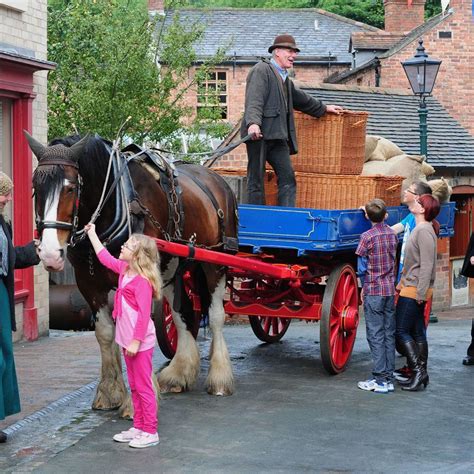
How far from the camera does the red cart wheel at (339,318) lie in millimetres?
9766

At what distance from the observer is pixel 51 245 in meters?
7.15

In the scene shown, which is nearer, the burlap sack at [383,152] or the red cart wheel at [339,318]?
the red cart wheel at [339,318]

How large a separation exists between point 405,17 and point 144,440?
26.8m

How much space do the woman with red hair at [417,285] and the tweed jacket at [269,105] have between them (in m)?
1.49

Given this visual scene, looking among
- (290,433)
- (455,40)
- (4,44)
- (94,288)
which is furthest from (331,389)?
(455,40)

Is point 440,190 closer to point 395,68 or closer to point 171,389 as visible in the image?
point 171,389

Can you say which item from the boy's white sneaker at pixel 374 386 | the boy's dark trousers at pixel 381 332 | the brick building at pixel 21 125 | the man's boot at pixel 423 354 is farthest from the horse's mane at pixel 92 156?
the brick building at pixel 21 125

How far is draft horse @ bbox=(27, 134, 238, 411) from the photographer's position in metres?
7.38

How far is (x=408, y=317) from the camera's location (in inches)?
379

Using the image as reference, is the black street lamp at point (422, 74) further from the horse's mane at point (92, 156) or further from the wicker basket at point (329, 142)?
the horse's mane at point (92, 156)

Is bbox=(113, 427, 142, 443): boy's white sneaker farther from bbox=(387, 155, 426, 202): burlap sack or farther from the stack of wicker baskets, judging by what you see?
bbox=(387, 155, 426, 202): burlap sack

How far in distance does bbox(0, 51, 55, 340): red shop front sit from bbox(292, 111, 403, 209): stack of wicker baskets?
3.41 meters

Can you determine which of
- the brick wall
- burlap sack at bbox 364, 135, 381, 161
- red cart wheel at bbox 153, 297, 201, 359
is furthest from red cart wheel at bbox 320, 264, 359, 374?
the brick wall

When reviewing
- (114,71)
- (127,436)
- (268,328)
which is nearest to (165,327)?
(268,328)
